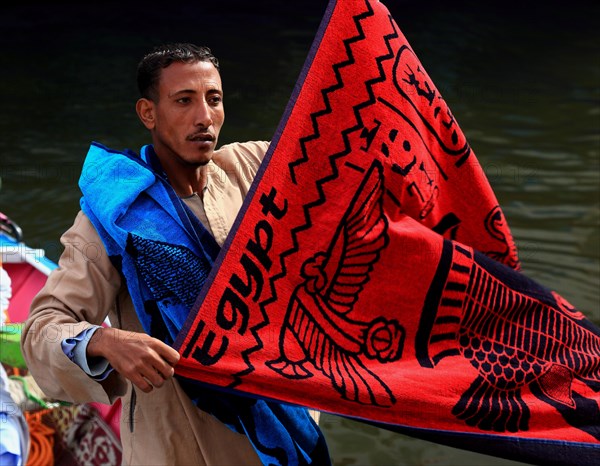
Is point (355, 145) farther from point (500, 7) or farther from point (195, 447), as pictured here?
point (500, 7)

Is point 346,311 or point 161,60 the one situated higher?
point 161,60

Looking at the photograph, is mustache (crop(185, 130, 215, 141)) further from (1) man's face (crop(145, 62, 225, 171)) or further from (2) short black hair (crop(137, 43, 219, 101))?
(2) short black hair (crop(137, 43, 219, 101))

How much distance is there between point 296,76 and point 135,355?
344 inches

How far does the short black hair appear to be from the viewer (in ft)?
7.66

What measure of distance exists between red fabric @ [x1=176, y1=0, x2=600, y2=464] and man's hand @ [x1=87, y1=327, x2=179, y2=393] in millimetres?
155

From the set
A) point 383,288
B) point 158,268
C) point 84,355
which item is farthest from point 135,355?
point 383,288

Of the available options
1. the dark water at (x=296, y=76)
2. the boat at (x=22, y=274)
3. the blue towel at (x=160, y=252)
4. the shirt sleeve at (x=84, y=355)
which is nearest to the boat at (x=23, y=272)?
the boat at (x=22, y=274)

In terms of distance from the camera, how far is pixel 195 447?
2371mm

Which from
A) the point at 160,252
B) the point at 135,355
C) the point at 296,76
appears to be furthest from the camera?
the point at 296,76

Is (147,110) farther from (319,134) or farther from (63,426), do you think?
(63,426)

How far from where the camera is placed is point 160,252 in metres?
2.21

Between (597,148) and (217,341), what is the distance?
23.1 ft

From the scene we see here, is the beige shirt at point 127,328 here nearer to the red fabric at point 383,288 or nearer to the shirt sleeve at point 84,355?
the shirt sleeve at point 84,355

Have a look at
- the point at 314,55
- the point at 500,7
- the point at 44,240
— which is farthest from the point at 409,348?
the point at 500,7
